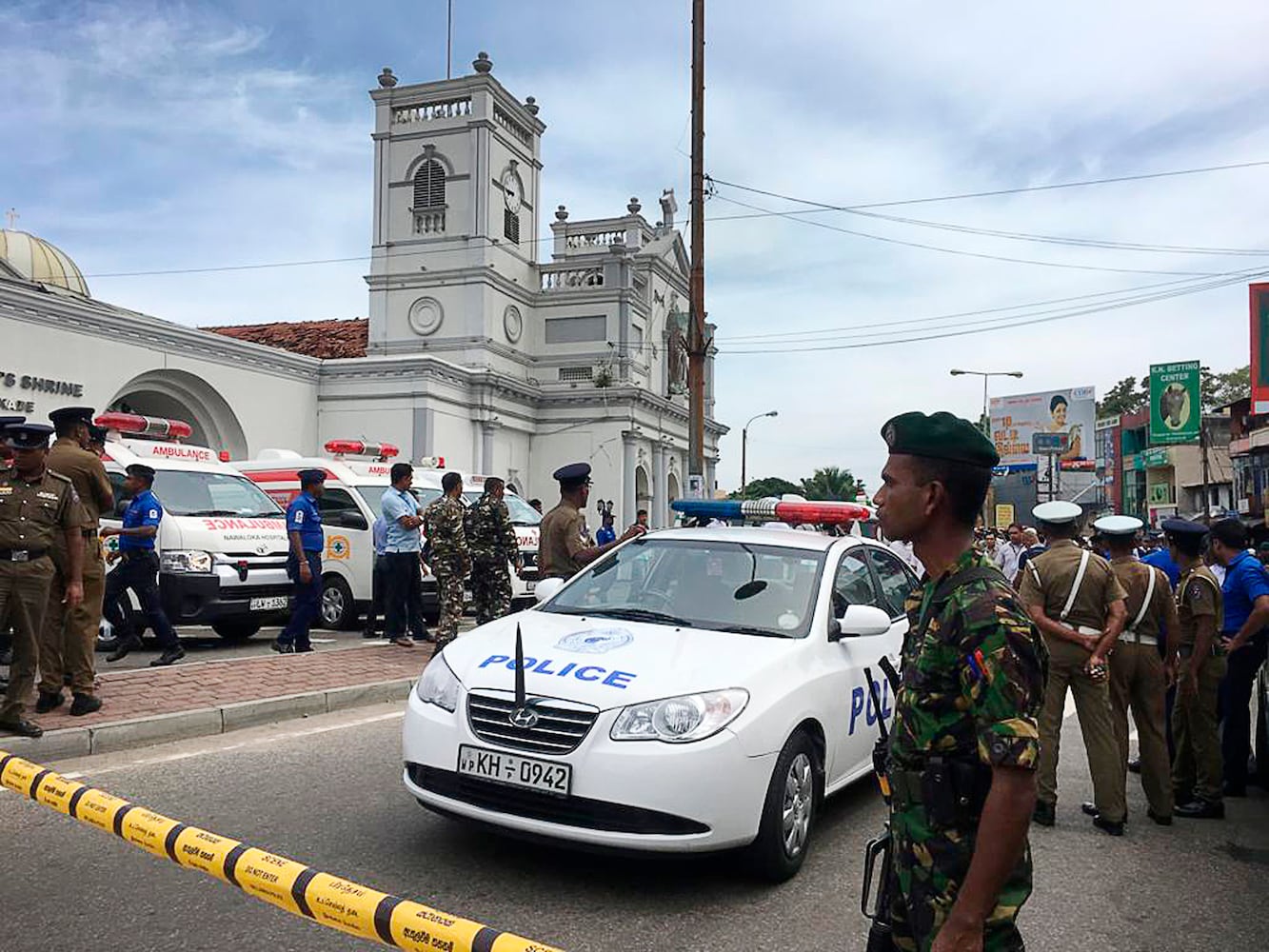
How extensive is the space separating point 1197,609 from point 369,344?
36.8 metres

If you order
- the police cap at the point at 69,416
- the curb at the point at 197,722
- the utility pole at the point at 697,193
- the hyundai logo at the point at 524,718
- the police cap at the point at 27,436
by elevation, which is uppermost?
the utility pole at the point at 697,193

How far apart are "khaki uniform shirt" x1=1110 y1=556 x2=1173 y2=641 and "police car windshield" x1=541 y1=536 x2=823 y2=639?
178cm

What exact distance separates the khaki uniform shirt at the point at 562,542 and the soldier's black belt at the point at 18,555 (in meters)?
3.84

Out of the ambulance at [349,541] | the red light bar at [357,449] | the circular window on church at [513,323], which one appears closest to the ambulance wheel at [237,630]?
the ambulance at [349,541]

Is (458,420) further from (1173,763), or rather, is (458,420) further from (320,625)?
(1173,763)

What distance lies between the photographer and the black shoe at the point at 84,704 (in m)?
6.93

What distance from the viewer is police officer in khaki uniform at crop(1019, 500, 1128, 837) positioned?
218 inches

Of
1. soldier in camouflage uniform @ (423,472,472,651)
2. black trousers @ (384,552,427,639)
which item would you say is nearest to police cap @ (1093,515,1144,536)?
soldier in camouflage uniform @ (423,472,472,651)

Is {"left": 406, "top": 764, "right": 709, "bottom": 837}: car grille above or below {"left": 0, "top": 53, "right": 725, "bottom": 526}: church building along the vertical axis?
below

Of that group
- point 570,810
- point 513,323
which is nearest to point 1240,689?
point 570,810

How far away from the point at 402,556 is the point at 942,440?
9.75 metres

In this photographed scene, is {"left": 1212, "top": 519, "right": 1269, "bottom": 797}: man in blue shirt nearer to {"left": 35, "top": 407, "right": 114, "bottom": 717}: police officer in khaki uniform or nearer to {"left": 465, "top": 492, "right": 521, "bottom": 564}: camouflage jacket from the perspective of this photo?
{"left": 465, "top": 492, "right": 521, "bottom": 564}: camouflage jacket

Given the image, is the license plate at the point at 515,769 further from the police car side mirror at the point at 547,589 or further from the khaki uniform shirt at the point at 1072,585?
the khaki uniform shirt at the point at 1072,585

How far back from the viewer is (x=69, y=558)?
6.73 metres
